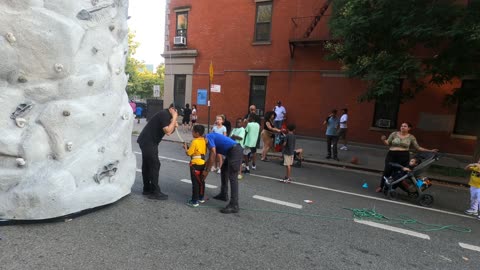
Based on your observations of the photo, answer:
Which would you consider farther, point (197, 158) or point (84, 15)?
point (197, 158)

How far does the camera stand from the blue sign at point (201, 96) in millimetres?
18750

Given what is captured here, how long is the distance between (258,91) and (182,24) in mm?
6849

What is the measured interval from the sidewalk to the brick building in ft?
1.91

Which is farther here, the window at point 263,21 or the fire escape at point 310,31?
the window at point 263,21

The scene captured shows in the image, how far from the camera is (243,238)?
4266mm

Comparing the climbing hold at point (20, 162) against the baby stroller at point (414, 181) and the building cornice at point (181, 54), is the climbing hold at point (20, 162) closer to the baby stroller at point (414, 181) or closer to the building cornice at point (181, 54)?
the baby stroller at point (414, 181)

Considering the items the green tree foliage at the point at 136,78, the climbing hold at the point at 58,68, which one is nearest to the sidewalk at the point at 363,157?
the climbing hold at the point at 58,68

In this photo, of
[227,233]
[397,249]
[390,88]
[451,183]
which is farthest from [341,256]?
[451,183]

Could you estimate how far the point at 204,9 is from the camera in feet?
59.9

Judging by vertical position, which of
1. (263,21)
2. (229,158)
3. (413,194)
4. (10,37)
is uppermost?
(263,21)

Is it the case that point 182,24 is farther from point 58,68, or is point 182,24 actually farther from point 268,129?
point 58,68

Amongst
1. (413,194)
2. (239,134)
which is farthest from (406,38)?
Answer: (239,134)

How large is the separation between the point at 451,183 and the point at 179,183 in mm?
7354

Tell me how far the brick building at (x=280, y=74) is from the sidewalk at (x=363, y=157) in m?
0.58
